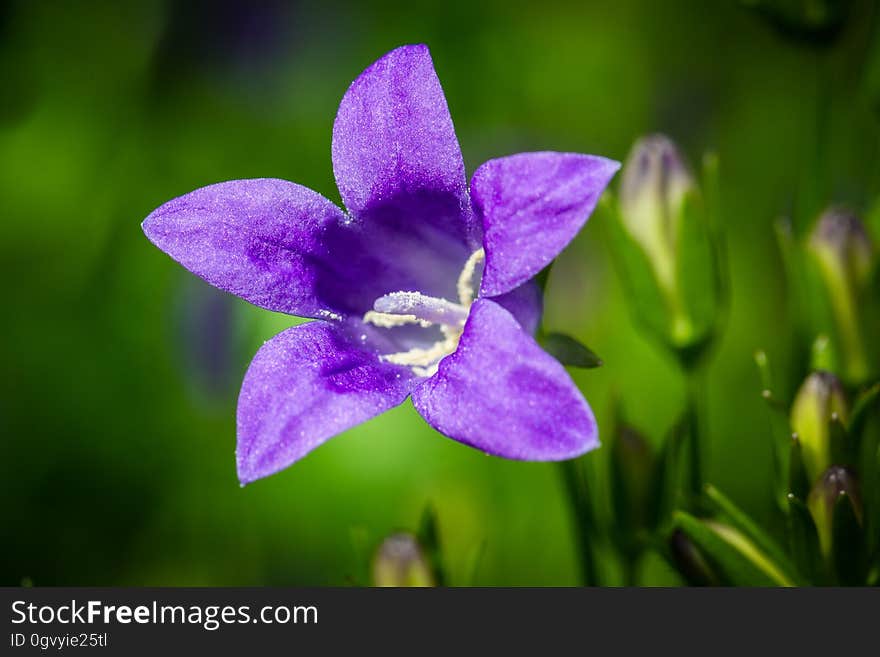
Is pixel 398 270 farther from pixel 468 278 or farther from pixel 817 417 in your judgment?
pixel 817 417

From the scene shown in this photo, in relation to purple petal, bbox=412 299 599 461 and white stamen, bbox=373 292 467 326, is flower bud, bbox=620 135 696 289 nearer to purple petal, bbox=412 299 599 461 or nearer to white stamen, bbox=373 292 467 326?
white stamen, bbox=373 292 467 326

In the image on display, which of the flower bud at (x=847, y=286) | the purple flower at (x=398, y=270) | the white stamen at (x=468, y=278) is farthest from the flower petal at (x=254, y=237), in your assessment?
the flower bud at (x=847, y=286)

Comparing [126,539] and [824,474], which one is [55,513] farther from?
[824,474]

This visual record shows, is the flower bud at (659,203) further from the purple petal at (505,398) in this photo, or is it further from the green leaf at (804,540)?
the purple petal at (505,398)

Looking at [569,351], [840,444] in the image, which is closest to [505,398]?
[569,351]

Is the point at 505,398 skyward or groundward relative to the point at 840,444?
skyward

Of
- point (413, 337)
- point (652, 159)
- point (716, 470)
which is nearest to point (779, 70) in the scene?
point (716, 470)
